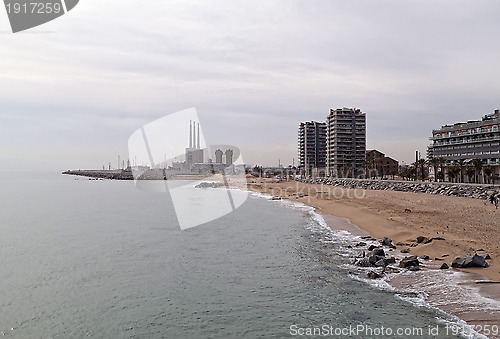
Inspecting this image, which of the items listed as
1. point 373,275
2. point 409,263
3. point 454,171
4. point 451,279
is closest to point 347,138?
point 454,171

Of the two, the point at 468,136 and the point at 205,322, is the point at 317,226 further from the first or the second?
the point at 468,136

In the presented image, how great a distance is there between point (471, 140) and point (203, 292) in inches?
3965

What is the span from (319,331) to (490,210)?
35256 millimetres

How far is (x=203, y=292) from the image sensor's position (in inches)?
666

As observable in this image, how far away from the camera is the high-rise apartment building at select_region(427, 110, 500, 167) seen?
88.6 meters

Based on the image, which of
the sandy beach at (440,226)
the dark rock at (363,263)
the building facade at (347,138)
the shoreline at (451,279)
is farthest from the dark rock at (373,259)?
the building facade at (347,138)

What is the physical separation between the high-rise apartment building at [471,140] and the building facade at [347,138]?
5307 centimetres

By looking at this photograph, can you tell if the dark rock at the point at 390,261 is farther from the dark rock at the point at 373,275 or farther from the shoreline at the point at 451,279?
the dark rock at the point at 373,275

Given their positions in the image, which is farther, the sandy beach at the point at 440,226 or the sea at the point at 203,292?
the sandy beach at the point at 440,226

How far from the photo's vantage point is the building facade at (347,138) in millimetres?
164575

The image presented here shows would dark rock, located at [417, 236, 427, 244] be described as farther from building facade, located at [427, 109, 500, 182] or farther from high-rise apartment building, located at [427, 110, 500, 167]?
high-rise apartment building, located at [427, 110, 500, 167]

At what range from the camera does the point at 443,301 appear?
46.0ft

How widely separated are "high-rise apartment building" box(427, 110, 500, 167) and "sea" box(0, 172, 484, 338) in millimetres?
78636

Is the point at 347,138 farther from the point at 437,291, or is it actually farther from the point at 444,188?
the point at 437,291
